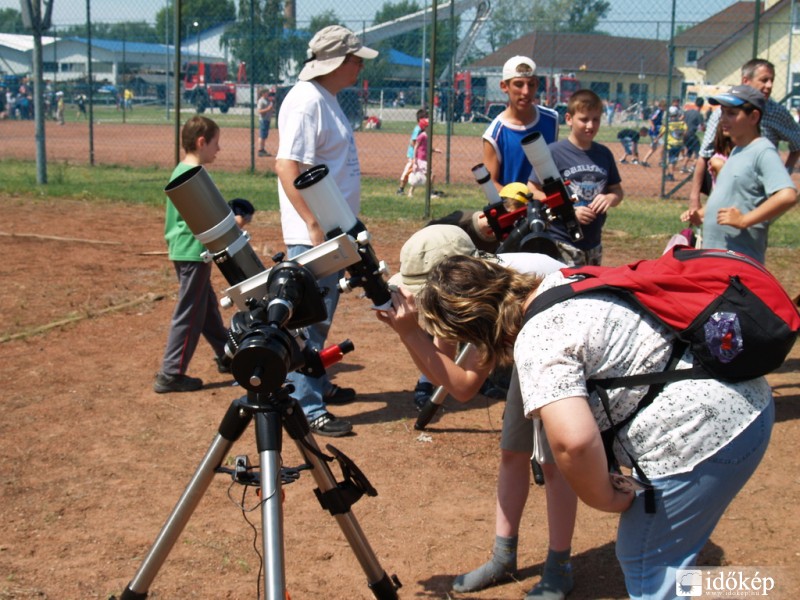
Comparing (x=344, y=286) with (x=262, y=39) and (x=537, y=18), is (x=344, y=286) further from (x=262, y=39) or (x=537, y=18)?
(x=262, y=39)

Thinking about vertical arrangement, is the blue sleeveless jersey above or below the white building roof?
below

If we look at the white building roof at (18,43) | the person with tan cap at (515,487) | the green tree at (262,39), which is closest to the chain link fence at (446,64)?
the green tree at (262,39)

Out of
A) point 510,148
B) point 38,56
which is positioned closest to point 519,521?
point 510,148

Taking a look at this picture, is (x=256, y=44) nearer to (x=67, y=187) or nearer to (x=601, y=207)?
(x=67, y=187)

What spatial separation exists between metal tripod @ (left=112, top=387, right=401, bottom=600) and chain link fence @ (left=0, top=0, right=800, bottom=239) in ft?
28.0

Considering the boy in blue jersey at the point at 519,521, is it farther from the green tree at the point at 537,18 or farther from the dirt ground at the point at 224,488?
the green tree at the point at 537,18

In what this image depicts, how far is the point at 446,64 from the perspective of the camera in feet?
63.8

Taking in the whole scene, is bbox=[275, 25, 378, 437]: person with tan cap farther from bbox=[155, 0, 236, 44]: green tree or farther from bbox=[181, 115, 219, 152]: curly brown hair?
bbox=[155, 0, 236, 44]: green tree

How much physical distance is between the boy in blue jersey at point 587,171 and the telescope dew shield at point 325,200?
8.76 ft

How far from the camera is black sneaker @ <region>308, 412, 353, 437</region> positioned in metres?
5.06

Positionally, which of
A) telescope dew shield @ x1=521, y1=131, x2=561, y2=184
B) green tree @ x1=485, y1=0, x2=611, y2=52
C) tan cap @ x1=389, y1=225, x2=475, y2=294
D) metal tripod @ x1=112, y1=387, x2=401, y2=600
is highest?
green tree @ x1=485, y1=0, x2=611, y2=52

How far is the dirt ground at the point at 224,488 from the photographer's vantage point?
3.65 metres

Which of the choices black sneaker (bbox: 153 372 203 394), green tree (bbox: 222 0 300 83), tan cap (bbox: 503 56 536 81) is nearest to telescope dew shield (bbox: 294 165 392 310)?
tan cap (bbox: 503 56 536 81)

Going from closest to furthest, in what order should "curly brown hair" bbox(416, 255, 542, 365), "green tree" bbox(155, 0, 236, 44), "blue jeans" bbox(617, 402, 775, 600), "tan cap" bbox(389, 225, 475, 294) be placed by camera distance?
"blue jeans" bbox(617, 402, 775, 600), "curly brown hair" bbox(416, 255, 542, 365), "tan cap" bbox(389, 225, 475, 294), "green tree" bbox(155, 0, 236, 44)
